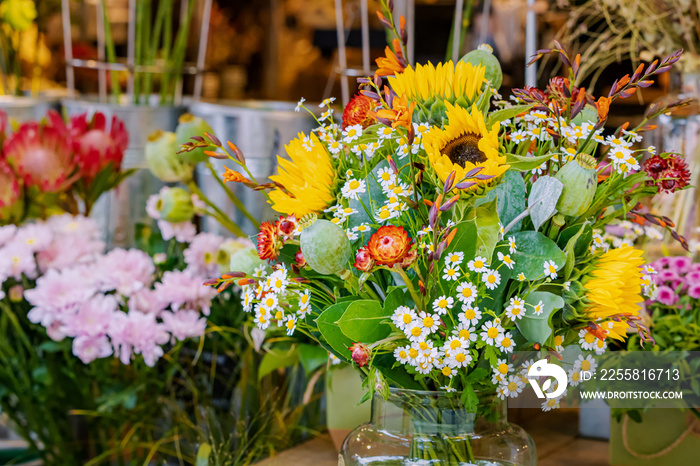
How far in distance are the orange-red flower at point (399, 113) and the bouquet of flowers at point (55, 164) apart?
0.56 m

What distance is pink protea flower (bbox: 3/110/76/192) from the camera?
87cm

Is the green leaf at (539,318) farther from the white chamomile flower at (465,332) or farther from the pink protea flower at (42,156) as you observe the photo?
the pink protea flower at (42,156)

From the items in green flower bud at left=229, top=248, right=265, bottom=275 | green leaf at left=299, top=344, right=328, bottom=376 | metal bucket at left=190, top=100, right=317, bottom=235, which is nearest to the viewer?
green flower bud at left=229, top=248, right=265, bottom=275

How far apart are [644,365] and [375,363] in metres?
0.31

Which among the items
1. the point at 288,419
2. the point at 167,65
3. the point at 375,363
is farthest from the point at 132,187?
the point at 375,363

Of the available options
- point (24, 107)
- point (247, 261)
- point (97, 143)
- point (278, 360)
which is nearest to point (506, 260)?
point (247, 261)

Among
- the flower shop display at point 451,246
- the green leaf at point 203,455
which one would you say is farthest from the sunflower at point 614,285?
the green leaf at point 203,455

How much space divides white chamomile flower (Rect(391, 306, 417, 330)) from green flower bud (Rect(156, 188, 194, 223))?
44 centimetres

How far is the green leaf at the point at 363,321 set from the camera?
453mm

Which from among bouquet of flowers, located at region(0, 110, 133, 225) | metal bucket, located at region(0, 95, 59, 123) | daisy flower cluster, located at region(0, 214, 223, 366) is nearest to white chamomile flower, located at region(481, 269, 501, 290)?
daisy flower cluster, located at region(0, 214, 223, 366)

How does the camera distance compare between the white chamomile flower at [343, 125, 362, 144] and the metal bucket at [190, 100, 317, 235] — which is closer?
the white chamomile flower at [343, 125, 362, 144]

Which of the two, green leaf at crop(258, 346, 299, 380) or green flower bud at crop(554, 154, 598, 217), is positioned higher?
green flower bud at crop(554, 154, 598, 217)

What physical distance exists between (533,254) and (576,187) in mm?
49

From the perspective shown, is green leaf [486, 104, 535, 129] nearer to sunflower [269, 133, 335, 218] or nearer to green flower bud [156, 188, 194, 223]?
sunflower [269, 133, 335, 218]
